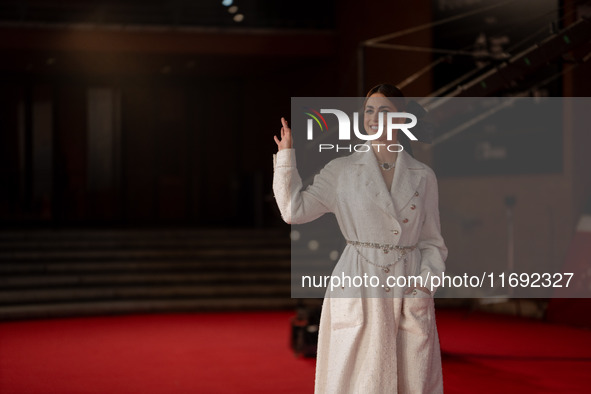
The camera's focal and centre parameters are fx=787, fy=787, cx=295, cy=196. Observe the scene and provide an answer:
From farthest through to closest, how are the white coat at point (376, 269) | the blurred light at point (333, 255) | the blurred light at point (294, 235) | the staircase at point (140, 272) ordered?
the blurred light at point (294, 235) < the blurred light at point (333, 255) < the staircase at point (140, 272) < the white coat at point (376, 269)

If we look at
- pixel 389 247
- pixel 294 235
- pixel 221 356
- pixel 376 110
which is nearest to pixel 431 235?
pixel 389 247

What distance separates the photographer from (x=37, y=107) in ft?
45.9

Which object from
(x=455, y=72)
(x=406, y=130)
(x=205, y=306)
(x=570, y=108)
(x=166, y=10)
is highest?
(x=166, y=10)

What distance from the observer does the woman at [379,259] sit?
2.49m

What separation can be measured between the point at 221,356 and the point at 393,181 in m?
4.04

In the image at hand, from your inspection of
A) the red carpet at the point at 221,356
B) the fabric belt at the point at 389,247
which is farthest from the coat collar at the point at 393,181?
the red carpet at the point at 221,356

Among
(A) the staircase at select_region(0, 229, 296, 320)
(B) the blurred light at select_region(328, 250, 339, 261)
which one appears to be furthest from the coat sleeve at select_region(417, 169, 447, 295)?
(B) the blurred light at select_region(328, 250, 339, 261)

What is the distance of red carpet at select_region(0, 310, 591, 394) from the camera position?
Answer: 204 inches

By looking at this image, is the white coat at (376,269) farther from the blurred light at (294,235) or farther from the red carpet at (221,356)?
the blurred light at (294,235)

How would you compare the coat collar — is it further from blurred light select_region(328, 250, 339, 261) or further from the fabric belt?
blurred light select_region(328, 250, 339, 261)

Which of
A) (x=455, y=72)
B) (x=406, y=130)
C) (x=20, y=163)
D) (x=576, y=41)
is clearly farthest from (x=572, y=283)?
(x=20, y=163)

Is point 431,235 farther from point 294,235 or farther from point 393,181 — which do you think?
point 294,235

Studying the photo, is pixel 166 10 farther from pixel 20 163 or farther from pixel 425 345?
pixel 425 345

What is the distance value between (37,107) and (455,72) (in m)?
7.87
